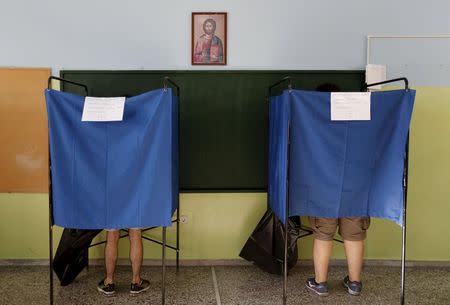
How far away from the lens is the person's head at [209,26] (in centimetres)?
289

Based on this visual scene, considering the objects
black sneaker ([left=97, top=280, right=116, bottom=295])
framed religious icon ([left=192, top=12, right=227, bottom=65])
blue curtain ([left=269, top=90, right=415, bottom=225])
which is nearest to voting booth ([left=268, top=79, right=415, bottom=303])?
blue curtain ([left=269, top=90, right=415, bottom=225])

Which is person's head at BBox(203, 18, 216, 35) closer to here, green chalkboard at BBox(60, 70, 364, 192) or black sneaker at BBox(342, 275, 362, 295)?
green chalkboard at BBox(60, 70, 364, 192)

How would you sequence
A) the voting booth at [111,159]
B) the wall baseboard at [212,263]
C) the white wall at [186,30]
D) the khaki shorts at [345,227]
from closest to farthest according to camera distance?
1. the voting booth at [111,159]
2. the khaki shorts at [345,227]
3. the white wall at [186,30]
4. the wall baseboard at [212,263]

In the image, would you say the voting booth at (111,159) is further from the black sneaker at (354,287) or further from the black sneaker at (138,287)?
the black sneaker at (354,287)

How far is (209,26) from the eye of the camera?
114 inches

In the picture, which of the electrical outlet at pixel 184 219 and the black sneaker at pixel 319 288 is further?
the electrical outlet at pixel 184 219

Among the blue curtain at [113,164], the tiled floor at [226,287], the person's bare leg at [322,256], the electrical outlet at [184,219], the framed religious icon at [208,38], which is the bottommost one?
the tiled floor at [226,287]

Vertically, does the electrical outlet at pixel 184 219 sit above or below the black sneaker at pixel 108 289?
above

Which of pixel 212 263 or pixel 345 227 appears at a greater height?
pixel 345 227

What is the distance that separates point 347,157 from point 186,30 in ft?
5.18

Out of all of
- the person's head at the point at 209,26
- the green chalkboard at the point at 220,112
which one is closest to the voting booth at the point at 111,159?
the green chalkboard at the point at 220,112

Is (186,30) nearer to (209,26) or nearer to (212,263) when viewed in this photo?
(209,26)

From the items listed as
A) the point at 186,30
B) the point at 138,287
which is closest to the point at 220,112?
the point at 186,30

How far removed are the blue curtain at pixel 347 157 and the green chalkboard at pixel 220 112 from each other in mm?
789
